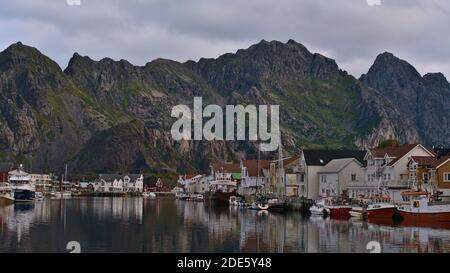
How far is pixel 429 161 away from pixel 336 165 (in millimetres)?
21103

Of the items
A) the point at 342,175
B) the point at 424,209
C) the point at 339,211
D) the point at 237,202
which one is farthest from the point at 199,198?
the point at 424,209

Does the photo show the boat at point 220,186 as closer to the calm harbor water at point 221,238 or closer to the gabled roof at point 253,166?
the gabled roof at point 253,166

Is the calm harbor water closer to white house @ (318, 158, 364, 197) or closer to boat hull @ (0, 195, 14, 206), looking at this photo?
white house @ (318, 158, 364, 197)

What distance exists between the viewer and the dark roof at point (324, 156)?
113 metres

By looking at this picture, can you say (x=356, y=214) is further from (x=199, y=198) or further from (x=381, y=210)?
(x=199, y=198)

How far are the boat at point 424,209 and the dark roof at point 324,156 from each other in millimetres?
38326

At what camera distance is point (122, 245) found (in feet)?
141

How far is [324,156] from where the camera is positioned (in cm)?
11519

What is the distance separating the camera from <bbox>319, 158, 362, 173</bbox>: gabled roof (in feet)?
339

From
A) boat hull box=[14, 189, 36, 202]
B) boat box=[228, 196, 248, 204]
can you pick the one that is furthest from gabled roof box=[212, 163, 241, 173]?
boat hull box=[14, 189, 36, 202]

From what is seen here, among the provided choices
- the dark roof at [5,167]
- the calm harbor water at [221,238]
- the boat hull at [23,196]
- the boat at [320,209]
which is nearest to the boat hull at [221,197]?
the boat hull at [23,196]
